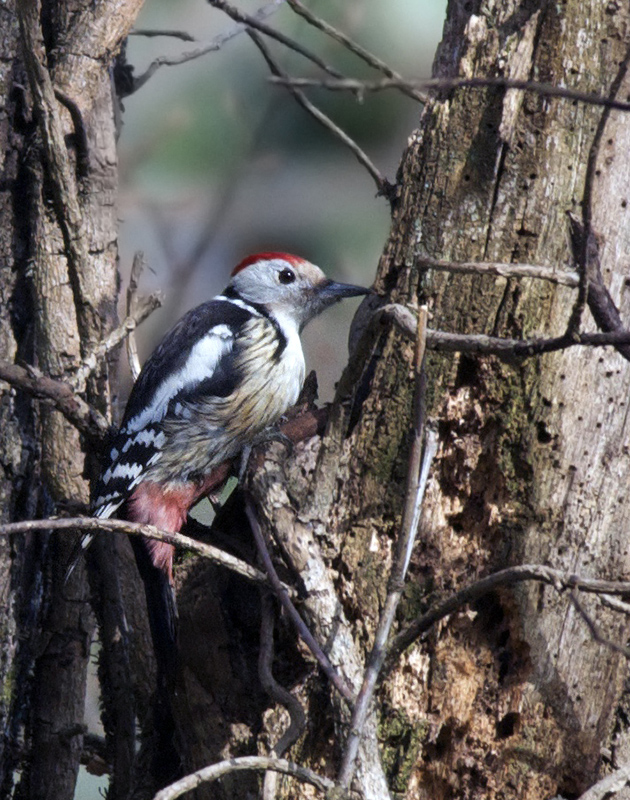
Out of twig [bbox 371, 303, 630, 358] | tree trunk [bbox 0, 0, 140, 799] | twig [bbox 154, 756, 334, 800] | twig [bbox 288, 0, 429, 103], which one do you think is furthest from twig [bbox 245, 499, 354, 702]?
twig [bbox 288, 0, 429, 103]

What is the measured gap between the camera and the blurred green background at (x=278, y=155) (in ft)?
12.8

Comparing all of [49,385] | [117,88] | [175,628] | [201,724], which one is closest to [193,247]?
[117,88]

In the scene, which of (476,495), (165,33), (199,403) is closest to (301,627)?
(476,495)

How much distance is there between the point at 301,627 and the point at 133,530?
14.0 inches

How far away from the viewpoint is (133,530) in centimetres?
171

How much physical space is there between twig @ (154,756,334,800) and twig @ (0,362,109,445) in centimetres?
94

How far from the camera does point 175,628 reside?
227cm

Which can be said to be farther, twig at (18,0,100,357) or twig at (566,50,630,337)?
twig at (18,0,100,357)

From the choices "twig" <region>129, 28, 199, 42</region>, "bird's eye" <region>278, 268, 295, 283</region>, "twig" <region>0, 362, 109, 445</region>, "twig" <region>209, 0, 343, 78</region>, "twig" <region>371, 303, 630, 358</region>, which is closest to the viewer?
"twig" <region>371, 303, 630, 358</region>

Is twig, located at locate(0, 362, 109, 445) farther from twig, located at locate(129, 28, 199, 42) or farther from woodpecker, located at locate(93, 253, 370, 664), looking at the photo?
twig, located at locate(129, 28, 199, 42)

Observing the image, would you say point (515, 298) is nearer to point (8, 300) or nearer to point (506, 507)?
point (506, 507)

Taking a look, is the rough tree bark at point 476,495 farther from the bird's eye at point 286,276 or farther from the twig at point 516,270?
the bird's eye at point 286,276

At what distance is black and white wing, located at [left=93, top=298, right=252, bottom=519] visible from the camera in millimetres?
2580

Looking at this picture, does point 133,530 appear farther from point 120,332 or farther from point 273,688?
point 120,332
